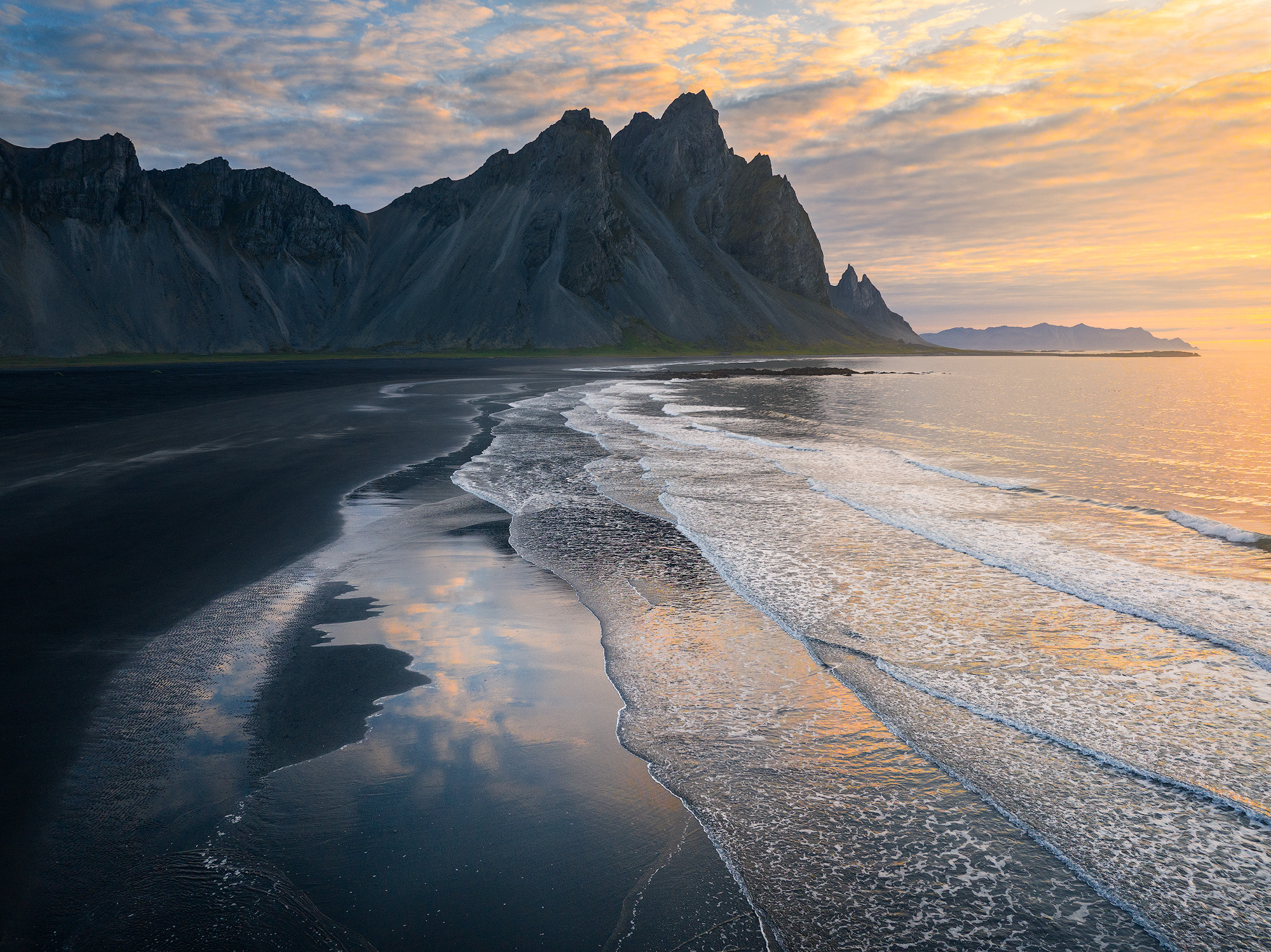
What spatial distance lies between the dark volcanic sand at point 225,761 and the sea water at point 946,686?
2.52 feet

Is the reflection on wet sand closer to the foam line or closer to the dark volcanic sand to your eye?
the dark volcanic sand

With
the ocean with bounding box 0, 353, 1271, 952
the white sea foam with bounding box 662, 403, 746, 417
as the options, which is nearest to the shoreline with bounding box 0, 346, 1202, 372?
the white sea foam with bounding box 662, 403, 746, 417

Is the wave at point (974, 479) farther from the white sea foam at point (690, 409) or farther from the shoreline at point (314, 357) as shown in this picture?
the shoreline at point (314, 357)

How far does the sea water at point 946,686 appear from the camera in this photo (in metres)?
4.46

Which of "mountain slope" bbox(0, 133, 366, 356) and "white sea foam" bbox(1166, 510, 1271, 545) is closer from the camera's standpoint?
"white sea foam" bbox(1166, 510, 1271, 545)

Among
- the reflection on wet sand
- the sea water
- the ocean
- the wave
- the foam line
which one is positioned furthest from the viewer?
the wave

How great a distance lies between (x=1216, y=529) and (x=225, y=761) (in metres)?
17.0

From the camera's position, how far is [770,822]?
509 cm

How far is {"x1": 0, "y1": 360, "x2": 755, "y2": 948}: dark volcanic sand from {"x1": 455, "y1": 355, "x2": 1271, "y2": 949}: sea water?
77 centimetres

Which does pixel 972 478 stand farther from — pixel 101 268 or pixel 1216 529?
pixel 101 268

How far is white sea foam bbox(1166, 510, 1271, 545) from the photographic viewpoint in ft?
45.9

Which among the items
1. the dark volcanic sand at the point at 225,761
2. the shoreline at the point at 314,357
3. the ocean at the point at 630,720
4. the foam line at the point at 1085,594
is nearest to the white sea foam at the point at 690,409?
the ocean at the point at 630,720

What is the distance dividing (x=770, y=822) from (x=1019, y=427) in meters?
37.7

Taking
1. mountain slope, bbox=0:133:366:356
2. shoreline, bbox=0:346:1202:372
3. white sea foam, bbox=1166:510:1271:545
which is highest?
mountain slope, bbox=0:133:366:356
